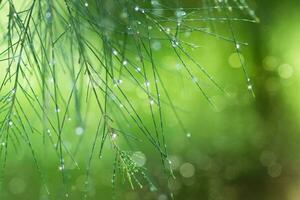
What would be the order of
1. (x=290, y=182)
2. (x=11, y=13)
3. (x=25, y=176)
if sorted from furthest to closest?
(x=290, y=182) < (x=25, y=176) < (x=11, y=13)

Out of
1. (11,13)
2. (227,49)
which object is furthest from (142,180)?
(11,13)

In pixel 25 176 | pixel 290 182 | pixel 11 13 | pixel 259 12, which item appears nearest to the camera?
pixel 11 13

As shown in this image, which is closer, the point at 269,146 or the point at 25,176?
the point at 25,176

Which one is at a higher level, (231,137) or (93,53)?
(231,137)

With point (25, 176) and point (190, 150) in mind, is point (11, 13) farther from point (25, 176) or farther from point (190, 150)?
point (190, 150)

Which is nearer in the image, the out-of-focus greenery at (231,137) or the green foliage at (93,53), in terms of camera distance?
the green foliage at (93,53)

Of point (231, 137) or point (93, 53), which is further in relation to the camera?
point (231, 137)

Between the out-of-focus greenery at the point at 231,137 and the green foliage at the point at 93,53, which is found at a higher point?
the out-of-focus greenery at the point at 231,137

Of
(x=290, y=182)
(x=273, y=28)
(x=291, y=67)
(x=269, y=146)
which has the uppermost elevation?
(x=273, y=28)

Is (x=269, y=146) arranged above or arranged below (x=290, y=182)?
above
